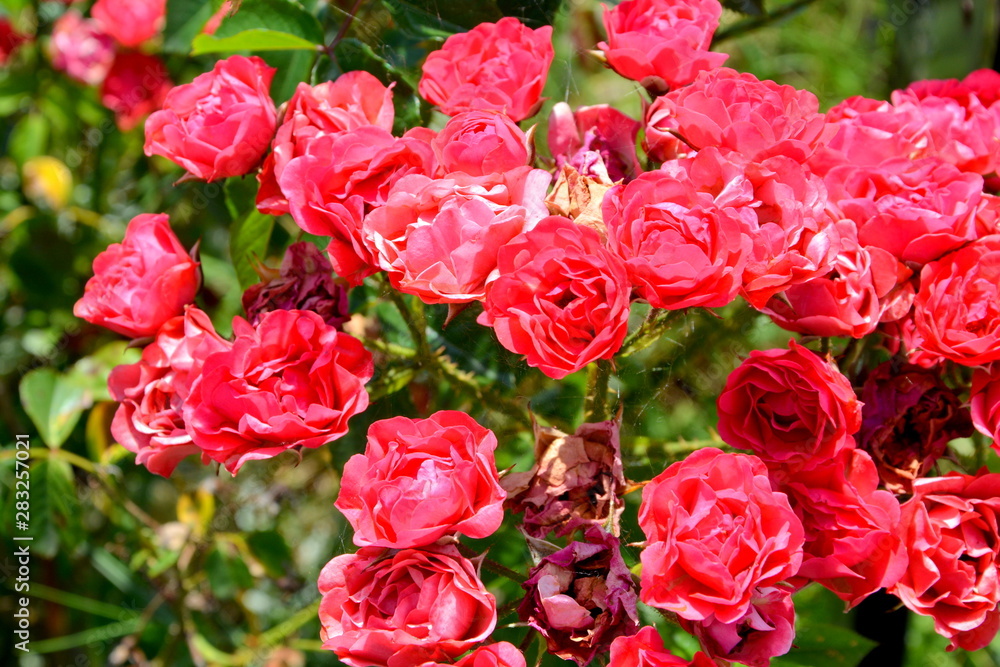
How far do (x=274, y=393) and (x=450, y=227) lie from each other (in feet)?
0.64

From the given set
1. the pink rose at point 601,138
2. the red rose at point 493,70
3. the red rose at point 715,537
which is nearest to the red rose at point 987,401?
the red rose at point 715,537

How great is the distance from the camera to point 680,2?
2.57ft

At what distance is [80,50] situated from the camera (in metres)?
1.62

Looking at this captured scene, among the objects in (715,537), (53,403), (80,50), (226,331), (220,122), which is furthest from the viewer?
(80,50)

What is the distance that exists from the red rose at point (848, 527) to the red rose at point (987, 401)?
0.40 feet

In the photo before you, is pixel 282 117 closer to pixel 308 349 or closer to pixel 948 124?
pixel 308 349

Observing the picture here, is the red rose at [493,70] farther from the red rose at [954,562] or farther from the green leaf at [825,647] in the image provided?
the green leaf at [825,647]

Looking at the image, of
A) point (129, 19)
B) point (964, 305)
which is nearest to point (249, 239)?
point (964, 305)

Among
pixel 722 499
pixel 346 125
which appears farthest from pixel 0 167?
pixel 722 499

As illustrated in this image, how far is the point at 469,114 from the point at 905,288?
40cm

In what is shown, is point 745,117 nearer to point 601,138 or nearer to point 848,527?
point 601,138

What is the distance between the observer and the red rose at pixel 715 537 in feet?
1.80

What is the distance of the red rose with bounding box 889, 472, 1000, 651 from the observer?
25.9 inches

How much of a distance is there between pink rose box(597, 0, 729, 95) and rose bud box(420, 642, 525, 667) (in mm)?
514
